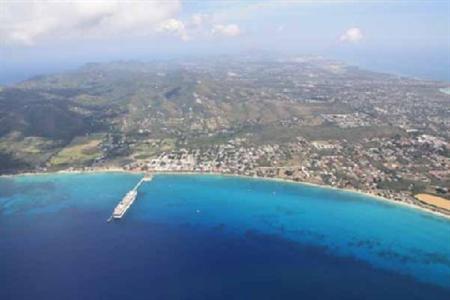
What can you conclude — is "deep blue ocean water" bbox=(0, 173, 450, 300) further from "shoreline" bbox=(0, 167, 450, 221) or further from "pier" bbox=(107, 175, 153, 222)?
"shoreline" bbox=(0, 167, 450, 221)

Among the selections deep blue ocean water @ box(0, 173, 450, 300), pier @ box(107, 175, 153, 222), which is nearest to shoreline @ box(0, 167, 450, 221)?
deep blue ocean water @ box(0, 173, 450, 300)

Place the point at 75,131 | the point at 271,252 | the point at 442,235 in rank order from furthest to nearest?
the point at 75,131
the point at 442,235
the point at 271,252

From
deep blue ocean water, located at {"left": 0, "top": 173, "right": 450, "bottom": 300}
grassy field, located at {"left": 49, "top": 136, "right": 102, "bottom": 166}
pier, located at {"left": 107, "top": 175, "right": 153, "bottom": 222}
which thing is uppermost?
grassy field, located at {"left": 49, "top": 136, "right": 102, "bottom": 166}

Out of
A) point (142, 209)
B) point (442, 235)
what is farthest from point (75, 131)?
point (442, 235)

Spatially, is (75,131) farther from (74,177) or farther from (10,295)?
(10,295)

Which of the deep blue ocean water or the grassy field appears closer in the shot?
the deep blue ocean water

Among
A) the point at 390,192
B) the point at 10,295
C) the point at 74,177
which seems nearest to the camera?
the point at 10,295

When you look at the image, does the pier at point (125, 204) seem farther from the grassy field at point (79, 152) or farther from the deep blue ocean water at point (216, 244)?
the grassy field at point (79, 152)

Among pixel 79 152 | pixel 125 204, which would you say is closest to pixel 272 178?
pixel 125 204
